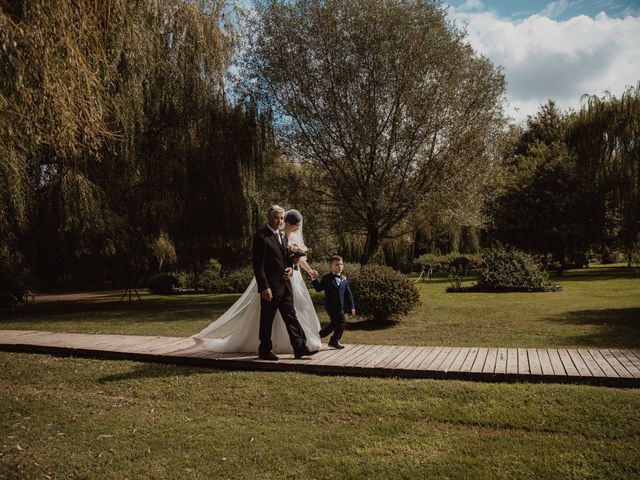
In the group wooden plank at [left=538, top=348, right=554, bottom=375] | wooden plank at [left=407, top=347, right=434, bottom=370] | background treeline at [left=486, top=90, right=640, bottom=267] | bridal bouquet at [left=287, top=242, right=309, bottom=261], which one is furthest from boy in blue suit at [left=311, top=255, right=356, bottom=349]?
background treeline at [left=486, top=90, right=640, bottom=267]

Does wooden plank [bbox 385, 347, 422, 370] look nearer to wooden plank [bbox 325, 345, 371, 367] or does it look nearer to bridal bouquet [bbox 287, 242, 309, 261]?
wooden plank [bbox 325, 345, 371, 367]

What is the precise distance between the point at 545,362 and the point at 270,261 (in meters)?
4.08

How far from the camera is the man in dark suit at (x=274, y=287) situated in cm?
741

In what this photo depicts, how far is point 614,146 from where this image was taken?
1923 centimetres

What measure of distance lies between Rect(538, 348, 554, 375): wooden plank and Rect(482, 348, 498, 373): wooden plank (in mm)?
597

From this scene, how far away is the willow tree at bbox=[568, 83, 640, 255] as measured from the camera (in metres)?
17.4

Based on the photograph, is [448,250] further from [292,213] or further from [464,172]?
[292,213]

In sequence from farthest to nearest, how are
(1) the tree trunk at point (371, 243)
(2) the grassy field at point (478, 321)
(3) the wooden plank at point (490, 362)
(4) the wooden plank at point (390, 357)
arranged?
(1) the tree trunk at point (371, 243) < (2) the grassy field at point (478, 321) < (4) the wooden plank at point (390, 357) < (3) the wooden plank at point (490, 362)

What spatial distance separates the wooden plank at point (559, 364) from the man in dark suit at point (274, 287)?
11.3 ft

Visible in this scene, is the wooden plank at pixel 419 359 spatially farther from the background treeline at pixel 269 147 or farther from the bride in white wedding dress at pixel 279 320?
the background treeline at pixel 269 147

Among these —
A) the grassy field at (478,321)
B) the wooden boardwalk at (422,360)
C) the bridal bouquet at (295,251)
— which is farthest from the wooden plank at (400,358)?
the bridal bouquet at (295,251)

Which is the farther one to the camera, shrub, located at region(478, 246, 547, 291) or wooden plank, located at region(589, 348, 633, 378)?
shrub, located at region(478, 246, 547, 291)

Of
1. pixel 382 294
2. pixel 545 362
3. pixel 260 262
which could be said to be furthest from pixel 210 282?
pixel 545 362

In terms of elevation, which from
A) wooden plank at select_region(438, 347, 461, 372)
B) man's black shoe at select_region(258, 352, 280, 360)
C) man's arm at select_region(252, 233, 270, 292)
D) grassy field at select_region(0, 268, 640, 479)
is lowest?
grassy field at select_region(0, 268, 640, 479)
